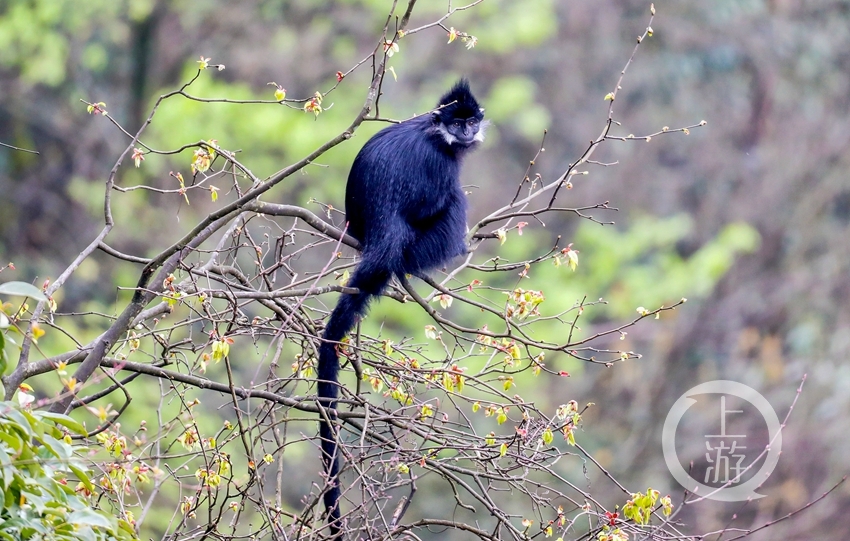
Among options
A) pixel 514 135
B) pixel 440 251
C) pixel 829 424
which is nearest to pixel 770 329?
pixel 829 424

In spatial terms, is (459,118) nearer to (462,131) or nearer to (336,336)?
(462,131)

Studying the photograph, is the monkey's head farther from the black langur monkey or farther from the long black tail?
the long black tail

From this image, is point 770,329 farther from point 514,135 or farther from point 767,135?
point 514,135

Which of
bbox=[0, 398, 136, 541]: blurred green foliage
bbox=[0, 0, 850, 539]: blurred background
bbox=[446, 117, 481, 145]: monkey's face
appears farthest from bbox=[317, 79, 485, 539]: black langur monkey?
bbox=[0, 0, 850, 539]: blurred background

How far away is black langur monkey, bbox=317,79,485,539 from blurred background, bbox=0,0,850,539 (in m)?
4.80

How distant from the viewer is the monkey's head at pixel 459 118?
4.60m

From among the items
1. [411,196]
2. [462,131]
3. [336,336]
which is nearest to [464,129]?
[462,131]

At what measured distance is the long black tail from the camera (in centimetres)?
306

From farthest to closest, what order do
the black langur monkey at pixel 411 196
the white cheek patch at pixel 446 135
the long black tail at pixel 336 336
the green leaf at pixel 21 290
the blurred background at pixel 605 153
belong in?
the blurred background at pixel 605 153 < the white cheek patch at pixel 446 135 < the black langur monkey at pixel 411 196 < the long black tail at pixel 336 336 < the green leaf at pixel 21 290

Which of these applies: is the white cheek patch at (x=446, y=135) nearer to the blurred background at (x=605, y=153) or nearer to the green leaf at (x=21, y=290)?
the green leaf at (x=21, y=290)

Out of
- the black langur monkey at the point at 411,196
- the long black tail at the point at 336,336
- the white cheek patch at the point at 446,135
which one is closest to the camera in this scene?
the long black tail at the point at 336,336

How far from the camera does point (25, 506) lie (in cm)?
190

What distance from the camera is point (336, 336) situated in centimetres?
363

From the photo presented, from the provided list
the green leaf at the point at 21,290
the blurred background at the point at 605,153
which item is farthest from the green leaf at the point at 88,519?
the blurred background at the point at 605,153
